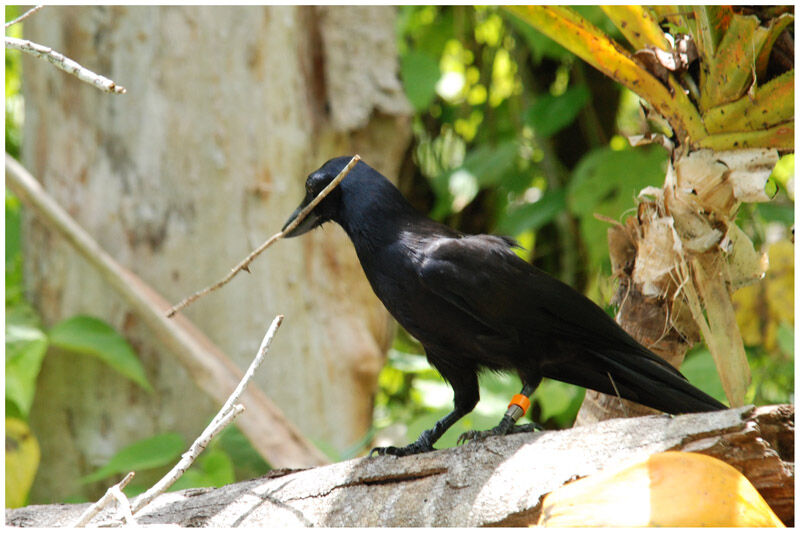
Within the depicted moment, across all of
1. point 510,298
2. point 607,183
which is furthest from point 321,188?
point 607,183

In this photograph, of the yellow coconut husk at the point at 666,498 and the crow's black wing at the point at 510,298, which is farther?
the crow's black wing at the point at 510,298

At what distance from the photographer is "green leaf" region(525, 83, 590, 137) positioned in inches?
152

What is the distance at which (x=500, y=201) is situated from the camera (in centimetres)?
450

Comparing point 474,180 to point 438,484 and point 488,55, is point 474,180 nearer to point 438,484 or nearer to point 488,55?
point 488,55

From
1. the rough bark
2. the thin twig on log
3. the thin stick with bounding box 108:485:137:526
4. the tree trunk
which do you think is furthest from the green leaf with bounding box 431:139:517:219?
the thin stick with bounding box 108:485:137:526

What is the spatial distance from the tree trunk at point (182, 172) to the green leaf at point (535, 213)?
799 millimetres

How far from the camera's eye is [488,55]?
449 centimetres

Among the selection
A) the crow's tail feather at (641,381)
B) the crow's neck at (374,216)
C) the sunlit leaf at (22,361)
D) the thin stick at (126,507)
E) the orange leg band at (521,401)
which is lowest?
the sunlit leaf at (22,361)

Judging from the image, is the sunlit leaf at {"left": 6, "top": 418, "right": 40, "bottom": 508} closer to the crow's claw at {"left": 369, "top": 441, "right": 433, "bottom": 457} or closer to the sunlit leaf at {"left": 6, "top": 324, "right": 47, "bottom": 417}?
the sunlit leaf at {"left": 6, "top": 324, "right": 47, "bottom": 417}

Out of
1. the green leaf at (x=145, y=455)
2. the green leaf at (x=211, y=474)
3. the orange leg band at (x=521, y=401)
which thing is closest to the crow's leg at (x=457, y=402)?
the orange leg band at (x=521, y=401)

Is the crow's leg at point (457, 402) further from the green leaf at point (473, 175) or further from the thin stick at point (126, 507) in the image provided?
the green leaf at point (473, 175)

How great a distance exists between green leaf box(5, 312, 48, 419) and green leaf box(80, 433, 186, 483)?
1.09ft

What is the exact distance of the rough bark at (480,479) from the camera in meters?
1.37

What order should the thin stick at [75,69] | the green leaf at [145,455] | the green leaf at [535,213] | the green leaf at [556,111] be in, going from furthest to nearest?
the green leaf at [556,111]
the green leaf at [535,213]
the green leaf at [145,455]
the thin stick at [75,69]
